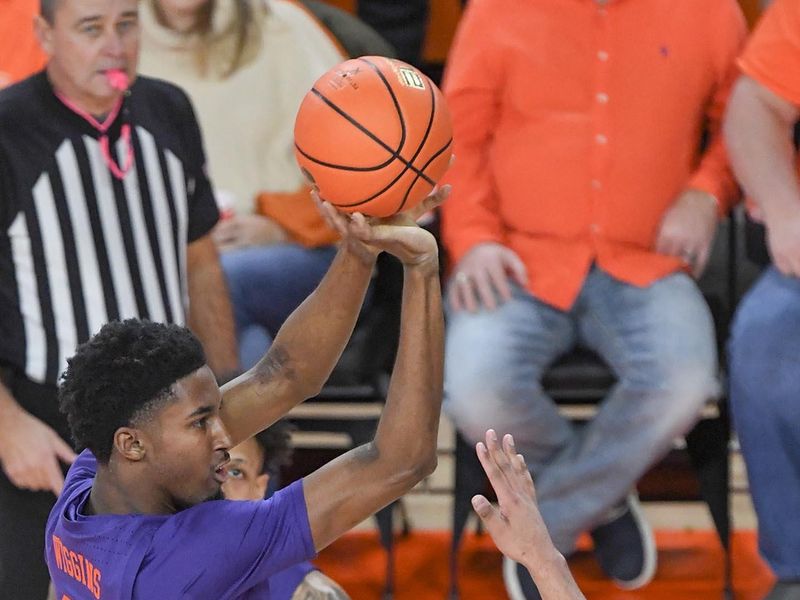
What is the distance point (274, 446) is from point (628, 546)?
4.14ft

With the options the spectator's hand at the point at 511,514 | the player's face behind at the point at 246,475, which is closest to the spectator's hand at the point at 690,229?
the player's face behind at the point at 246,475

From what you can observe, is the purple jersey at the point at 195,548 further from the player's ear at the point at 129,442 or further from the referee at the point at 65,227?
the referee at the point at 65,227

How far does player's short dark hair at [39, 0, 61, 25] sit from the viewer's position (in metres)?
3.92

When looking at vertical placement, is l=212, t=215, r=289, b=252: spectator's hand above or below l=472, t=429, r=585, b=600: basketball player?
below

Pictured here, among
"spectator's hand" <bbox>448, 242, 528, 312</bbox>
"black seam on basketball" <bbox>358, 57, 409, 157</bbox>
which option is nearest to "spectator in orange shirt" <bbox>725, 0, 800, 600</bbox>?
"spectator's hand" <bbox>448, 242, 528, 312</bbox>

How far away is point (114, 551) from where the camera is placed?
2518mm

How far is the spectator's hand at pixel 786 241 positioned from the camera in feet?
13.5

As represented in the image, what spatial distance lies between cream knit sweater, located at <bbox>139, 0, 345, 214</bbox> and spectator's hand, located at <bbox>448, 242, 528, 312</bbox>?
0.68 metres

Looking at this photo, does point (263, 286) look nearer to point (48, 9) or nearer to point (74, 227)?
point (74, 227)

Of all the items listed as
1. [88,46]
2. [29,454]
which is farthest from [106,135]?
[29,454]

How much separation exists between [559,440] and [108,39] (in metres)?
1.60

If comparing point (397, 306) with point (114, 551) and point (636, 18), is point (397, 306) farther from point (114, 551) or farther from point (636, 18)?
point (114, 551)

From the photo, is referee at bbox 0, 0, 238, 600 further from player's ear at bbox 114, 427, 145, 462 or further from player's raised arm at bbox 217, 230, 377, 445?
player's ear at bbox 114, 427, 145, 462

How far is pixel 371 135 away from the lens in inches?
119
